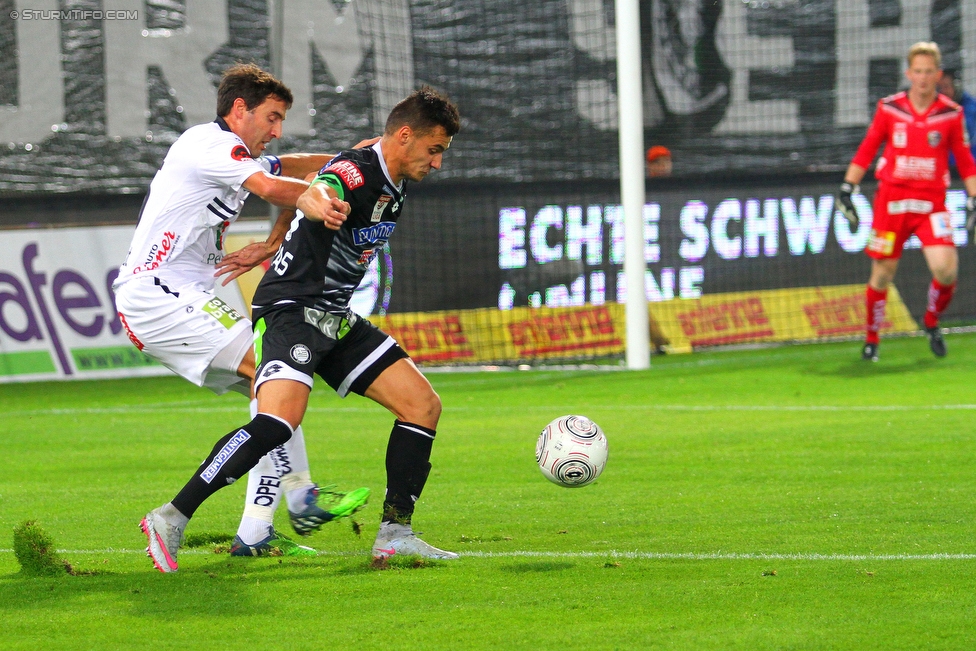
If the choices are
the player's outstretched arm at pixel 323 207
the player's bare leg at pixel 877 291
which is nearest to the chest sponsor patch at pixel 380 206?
the player's outstretched arm at pixel 323 207

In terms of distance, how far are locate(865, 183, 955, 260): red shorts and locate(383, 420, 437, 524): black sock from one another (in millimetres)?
7555

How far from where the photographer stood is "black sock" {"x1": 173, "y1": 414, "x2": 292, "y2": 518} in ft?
15.2

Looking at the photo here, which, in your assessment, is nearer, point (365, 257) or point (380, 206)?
A: point (380, 206)

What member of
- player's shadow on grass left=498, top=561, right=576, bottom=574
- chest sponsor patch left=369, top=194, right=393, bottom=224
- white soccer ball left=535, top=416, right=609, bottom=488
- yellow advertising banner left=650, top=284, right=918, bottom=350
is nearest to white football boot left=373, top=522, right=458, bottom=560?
player's shadow on grass left=498, top=561, right=576, bottom=574

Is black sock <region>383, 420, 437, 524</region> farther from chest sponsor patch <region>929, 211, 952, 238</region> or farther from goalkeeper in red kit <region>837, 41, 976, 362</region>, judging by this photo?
chest sponsor patch <region>929, 211, 952, 238</region>

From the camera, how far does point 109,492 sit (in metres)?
6.91

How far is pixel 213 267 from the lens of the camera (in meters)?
5.69

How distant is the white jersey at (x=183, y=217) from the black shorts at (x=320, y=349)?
72 cm

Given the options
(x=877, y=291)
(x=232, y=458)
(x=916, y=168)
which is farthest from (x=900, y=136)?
(x=232, y=458)

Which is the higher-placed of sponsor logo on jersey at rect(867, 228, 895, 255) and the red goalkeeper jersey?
the red goalkeeper jersey

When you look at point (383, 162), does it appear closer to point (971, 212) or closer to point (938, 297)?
point (938, 297)

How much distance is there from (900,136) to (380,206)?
771 centimetres

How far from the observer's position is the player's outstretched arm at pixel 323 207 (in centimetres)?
450

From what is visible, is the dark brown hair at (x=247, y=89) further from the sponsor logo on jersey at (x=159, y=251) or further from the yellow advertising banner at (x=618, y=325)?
the yellow advertising banner at (x=618, y=325)
